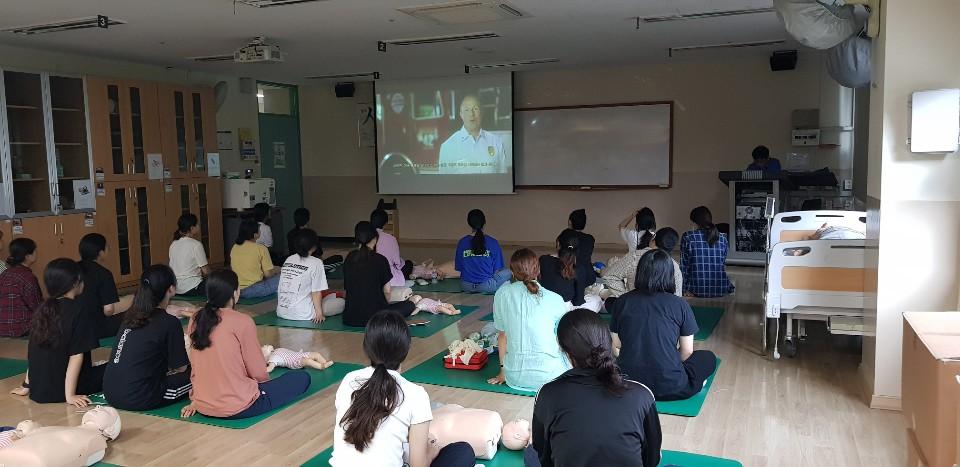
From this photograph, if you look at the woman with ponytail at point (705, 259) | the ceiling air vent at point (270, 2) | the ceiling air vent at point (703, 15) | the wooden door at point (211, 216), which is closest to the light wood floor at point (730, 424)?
the woman with ponytail at point (705, 259)

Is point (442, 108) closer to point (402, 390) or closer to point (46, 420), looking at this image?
point (46, 420)

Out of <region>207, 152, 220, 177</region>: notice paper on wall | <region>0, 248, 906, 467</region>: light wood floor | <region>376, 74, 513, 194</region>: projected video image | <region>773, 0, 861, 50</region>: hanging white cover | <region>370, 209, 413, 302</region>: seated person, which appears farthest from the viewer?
<region>376, 74, 513, 194</region>: projected video image

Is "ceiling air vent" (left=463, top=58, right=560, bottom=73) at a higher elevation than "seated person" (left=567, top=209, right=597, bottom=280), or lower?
higher

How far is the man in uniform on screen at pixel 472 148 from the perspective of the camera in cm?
1030

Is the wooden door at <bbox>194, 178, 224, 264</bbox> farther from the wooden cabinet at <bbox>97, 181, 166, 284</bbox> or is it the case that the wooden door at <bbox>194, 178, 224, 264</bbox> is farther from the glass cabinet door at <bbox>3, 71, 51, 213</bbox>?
the glass cabinet door at <bbox>3, 71, 51, 213</bbox>

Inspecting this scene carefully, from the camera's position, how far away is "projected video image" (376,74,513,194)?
10227 millimetres

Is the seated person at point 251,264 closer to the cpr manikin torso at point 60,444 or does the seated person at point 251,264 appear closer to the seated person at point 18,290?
the seated person at point 18,290

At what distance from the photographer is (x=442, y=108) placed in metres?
10.5

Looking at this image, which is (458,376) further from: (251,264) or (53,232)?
(53,232)

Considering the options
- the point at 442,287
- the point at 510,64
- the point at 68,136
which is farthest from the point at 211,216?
the point at 510,64

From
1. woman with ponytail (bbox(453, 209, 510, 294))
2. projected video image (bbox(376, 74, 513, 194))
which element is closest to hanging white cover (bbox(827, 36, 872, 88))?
woman with ponytail (bbox(453, 209, 510, 294))

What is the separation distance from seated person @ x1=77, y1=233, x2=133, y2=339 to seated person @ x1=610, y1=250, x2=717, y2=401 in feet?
11.5

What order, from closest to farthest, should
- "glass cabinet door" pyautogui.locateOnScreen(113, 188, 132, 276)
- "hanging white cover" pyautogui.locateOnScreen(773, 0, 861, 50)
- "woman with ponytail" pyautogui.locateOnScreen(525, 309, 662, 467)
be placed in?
"woman with ponytail" pyautogui.locateOnScreen(525, 309, 662, 467), "hanging white cover" pyautogui.locateOnScreen(773, 0, 861, 50), "glass cabinet door" pyautogui.locateOnScreen(113, 188, 132, 276)

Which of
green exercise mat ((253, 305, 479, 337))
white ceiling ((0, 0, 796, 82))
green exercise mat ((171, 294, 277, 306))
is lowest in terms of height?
green exercise mat ((253, 305, 479, 337))
